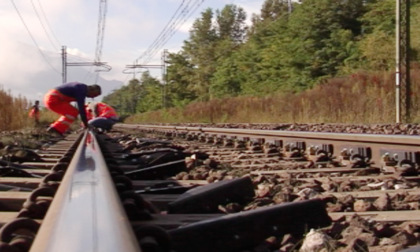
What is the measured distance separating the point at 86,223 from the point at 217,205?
1.51 meters

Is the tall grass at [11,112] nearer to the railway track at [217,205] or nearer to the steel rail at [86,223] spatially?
the railway track at [217,205]

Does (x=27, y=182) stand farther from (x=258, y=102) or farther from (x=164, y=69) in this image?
(x=164, y=69)

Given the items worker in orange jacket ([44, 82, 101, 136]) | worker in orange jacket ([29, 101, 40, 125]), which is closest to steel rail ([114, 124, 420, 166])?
worker in orange jacket ([44, 82, 101, 136])

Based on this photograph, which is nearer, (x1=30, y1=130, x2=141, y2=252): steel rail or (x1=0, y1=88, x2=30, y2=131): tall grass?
(x1=30, y1=130, x2=141, y2=252): steel rail

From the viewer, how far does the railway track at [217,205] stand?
5.87 ft

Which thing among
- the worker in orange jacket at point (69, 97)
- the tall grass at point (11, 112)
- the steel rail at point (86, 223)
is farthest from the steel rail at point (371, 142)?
the tall grass at point (11, 112)

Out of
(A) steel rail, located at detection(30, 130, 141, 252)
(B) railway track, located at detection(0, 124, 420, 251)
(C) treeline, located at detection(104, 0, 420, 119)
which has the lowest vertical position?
(B) railway track, located at detection(0, 124, 420, 251)

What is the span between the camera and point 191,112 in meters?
37.6

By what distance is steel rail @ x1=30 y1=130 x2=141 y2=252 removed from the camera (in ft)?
4.77

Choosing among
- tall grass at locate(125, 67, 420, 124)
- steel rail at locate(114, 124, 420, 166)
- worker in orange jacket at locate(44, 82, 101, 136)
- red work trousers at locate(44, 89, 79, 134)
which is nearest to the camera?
steel rail at locate(114, 124, 420, 166)

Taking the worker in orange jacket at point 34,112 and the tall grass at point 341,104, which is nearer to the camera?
the tall grass at point 341,104

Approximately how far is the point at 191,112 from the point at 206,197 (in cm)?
3452

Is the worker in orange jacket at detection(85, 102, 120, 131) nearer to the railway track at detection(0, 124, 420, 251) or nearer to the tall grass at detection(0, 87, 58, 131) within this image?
the tall grass at detection(0, 87, 58, 131)

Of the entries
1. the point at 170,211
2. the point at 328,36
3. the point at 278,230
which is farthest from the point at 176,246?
the point at 328,36
